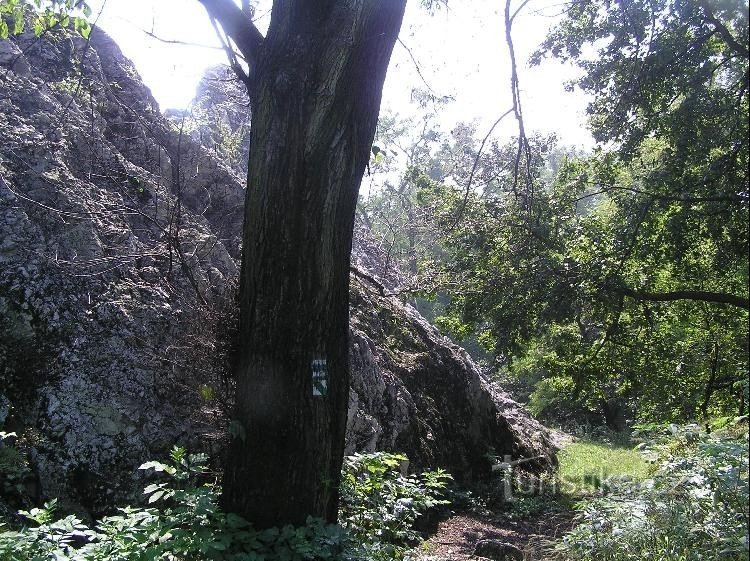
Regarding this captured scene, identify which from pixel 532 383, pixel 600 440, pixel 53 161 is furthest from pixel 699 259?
pixel 532 383

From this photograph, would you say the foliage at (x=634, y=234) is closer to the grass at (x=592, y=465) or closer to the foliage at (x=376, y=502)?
the grass at (x=592, y=465)

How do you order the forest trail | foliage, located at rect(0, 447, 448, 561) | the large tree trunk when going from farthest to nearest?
the forest trail → the large tree trunk → foliage, located at rect(0, 447, 448, 561)

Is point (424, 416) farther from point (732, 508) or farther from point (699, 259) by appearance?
point (732, 508)

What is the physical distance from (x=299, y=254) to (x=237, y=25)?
5.67 feet

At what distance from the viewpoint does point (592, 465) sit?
12.6 metres

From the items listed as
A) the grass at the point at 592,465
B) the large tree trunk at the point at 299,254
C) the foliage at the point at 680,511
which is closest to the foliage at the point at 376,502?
the large tree trunk at the point at 299,254

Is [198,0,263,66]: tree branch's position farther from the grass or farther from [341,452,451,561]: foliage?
the grass

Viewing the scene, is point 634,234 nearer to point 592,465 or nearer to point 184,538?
point 184,538

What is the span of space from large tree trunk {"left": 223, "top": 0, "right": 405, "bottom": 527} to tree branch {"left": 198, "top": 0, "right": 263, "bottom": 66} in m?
0.20

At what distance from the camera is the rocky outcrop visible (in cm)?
515

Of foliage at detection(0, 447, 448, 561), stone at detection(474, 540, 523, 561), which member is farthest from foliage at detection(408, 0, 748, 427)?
foliage at detection(0, 447, 448, 561)

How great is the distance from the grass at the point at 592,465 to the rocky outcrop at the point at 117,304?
1.79 metres

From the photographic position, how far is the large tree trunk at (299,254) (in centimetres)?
378

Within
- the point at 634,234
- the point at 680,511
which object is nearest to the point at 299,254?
the point at 680,511
